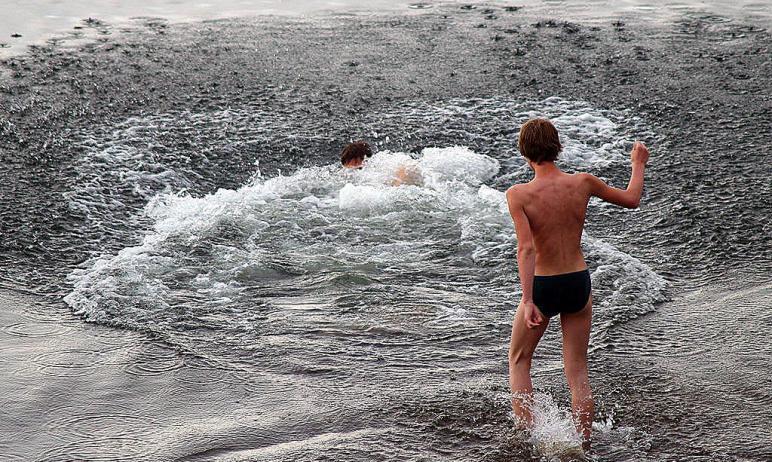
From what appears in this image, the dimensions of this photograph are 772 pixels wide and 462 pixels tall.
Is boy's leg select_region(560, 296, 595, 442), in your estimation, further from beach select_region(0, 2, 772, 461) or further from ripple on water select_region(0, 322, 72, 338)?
ripple on water select_region(0, 322, 72, 338)

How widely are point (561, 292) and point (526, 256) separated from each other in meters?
0.32

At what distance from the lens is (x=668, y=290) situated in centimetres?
818

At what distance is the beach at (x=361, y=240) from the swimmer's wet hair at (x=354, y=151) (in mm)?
258

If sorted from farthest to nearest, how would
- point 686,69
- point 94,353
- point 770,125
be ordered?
point 686,69, point 770,125, point 94,353

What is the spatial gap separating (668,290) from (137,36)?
10882mm

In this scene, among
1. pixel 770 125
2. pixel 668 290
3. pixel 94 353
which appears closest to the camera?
pixel 94 353

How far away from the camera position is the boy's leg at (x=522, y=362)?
5.63m

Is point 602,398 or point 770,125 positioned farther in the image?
point 770,125

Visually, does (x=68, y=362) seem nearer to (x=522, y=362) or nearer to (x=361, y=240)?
(x=361, y=240)

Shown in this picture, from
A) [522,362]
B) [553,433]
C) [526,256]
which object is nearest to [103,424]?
[522,362]

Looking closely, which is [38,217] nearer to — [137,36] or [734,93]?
[137,36]

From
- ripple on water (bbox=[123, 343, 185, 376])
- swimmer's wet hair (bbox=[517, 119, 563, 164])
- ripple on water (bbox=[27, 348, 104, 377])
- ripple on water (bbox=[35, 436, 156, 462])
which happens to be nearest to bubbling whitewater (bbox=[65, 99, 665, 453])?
ripple on water (bbox=[123, 343, 185, 376])

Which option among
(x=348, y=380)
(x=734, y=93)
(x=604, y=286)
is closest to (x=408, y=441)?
(x=348, y=380)

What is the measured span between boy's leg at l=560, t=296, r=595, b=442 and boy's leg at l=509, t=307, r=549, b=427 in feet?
0.47
